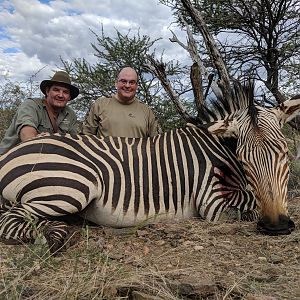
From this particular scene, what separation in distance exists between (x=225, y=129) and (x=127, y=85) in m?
1.62

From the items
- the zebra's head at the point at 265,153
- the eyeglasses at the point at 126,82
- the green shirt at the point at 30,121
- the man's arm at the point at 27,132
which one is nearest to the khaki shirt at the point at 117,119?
the eyeglasses at the point at 126,82

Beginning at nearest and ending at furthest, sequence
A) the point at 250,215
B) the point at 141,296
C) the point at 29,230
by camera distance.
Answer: the point at 141,296
the point at 29,230
the point at 250,215

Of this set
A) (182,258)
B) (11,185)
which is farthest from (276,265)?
(11,185)

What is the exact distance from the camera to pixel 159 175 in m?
3.18

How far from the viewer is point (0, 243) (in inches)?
100.0

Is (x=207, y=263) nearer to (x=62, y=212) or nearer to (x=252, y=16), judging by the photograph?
(x=62, y=212)

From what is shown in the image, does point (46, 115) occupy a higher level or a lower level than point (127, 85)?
lower

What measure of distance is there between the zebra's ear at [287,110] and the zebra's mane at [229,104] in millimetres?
199

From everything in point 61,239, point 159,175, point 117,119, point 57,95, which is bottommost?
point 61,239

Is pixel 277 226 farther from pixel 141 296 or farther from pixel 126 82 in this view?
pixel 126 82

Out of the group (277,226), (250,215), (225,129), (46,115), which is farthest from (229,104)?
(46,115)

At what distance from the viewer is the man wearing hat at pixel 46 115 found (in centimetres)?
383

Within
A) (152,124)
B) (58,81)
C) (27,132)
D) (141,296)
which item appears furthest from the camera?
(152,124)

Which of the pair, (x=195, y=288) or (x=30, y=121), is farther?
(x=30, y=121)
